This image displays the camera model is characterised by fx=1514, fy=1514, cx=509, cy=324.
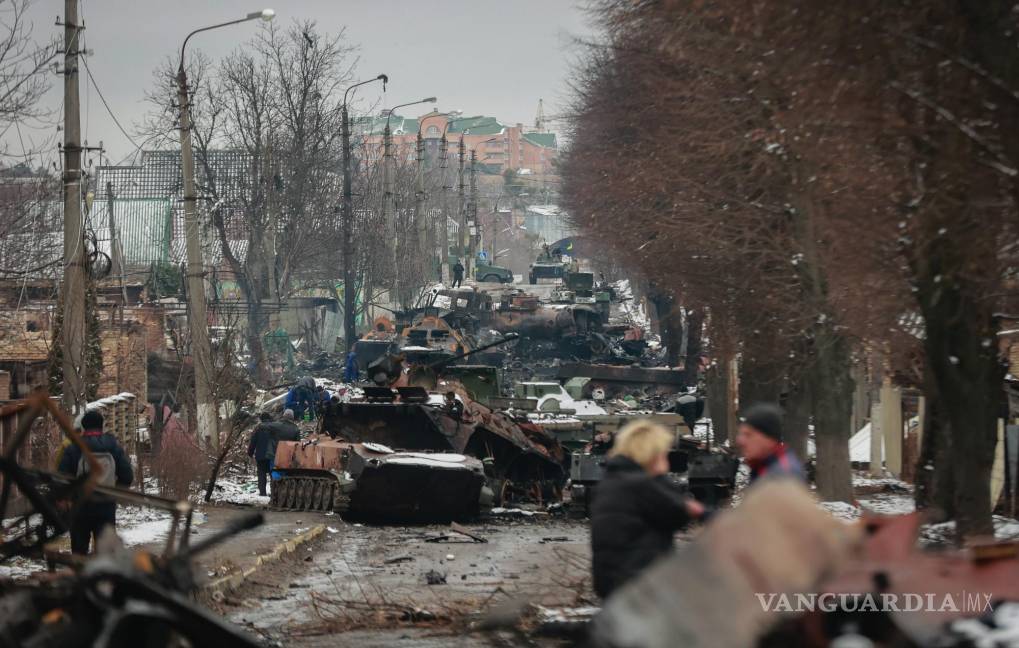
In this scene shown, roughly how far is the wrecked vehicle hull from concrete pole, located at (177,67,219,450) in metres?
4.26

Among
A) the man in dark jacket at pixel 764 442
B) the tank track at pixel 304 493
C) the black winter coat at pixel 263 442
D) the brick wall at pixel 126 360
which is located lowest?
the tank track at pixel 304 493

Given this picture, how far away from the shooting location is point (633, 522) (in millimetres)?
7191

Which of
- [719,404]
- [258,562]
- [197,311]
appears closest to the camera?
[258,562]

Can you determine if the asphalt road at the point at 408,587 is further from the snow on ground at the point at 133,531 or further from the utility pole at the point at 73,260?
the utility pole at the point at 73,260

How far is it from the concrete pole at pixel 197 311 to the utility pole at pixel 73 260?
6587 millimetres

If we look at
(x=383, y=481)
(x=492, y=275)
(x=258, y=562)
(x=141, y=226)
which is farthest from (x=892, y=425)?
(x=492, y=275)

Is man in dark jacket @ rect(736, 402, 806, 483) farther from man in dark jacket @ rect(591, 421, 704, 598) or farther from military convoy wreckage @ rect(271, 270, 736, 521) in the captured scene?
military convoy wreckage @ rect(271, 270, 736, 521)

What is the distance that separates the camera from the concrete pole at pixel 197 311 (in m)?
26.7

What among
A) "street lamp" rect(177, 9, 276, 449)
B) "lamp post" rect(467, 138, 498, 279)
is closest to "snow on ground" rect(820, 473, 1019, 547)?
"street lamp" rect(177, 9, 276, 449)

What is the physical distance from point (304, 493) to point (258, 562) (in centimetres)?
696

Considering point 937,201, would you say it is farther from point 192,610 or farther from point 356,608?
point 192,610

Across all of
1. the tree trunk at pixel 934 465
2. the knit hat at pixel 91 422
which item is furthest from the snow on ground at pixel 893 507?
the knit hat at pixel 91 422

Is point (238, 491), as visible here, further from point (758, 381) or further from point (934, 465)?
point (934, 465)

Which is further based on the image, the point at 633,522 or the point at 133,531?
the point at 133,531
